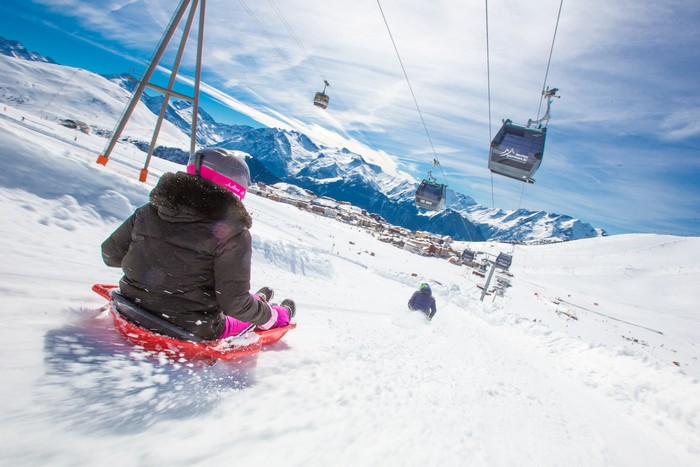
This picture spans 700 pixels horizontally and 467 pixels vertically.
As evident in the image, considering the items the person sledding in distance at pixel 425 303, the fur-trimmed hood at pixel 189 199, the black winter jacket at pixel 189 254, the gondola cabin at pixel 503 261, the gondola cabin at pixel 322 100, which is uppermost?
the gondola cabin at pixel 322 100

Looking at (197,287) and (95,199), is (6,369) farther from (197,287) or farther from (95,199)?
(95,199)

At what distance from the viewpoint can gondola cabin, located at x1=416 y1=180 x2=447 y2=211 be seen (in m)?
25.3

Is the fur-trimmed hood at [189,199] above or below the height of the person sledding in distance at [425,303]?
above

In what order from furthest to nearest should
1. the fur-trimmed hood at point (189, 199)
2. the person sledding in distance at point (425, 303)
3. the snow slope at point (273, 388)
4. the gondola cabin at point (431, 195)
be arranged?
1. the gondola cabin at point (431, 195)
2. the person sledding in distance at point (425, 303)
3. the fur-trimmed hood at point (189, 199)
4. the snow slope at point (273, 388)

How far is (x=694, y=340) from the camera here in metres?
27.6

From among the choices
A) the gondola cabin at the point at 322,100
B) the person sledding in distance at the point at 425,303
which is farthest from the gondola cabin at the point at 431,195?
the person sledding in distance at the point at 425,303

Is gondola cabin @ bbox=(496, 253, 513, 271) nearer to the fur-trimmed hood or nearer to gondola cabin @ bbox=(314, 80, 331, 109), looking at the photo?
gondola cabin @ bbox=(314, 80, 331, 109)

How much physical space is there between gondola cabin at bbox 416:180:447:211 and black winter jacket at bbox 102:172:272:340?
24.0m

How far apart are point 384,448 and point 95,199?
668 centimetres

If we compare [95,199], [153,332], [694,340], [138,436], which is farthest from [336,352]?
[694,340]

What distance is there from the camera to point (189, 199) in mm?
2266

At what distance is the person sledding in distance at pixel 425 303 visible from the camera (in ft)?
31.1

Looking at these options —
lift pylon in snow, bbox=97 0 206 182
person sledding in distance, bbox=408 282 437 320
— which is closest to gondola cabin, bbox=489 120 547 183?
person sledding in distance, bbox=408 282 437 320

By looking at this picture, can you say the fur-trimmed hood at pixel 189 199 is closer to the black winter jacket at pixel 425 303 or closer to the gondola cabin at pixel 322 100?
the black winter jacket at pixel 425 303
